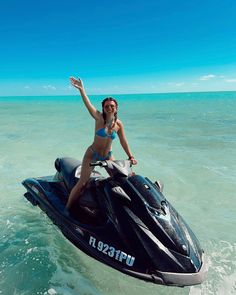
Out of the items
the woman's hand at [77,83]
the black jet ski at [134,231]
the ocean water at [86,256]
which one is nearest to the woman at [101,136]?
the woman's hand at [77,83]

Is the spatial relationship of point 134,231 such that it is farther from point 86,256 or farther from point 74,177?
point 74,177

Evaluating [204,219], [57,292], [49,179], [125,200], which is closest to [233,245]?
[204,219]

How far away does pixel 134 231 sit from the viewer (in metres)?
2.81

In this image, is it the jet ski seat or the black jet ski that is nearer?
the black jet ski

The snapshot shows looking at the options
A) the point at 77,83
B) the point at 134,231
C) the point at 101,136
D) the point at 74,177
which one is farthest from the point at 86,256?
the point at 77,83

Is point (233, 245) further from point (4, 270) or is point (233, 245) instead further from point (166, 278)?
point (4, 270)

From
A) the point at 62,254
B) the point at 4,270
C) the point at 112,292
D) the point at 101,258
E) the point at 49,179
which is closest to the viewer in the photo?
the point at 101,258

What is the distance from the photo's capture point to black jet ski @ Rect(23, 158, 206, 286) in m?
2.66

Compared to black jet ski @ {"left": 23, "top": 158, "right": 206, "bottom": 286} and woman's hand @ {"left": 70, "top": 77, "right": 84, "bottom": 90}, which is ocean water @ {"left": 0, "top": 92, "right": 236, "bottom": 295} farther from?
woman's hand @ {"left": 70, "top": 77, "right": 84, "bottom": 90}

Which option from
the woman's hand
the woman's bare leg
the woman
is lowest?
the woman's bare leg

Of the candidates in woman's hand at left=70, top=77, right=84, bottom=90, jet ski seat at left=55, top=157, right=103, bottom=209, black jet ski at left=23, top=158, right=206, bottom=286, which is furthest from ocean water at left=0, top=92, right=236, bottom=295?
woman's hand at left=70, top=77, right=84, bottom=90

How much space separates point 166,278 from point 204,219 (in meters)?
2.70

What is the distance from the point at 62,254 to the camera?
12.4ft

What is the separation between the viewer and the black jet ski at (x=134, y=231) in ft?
8.71
